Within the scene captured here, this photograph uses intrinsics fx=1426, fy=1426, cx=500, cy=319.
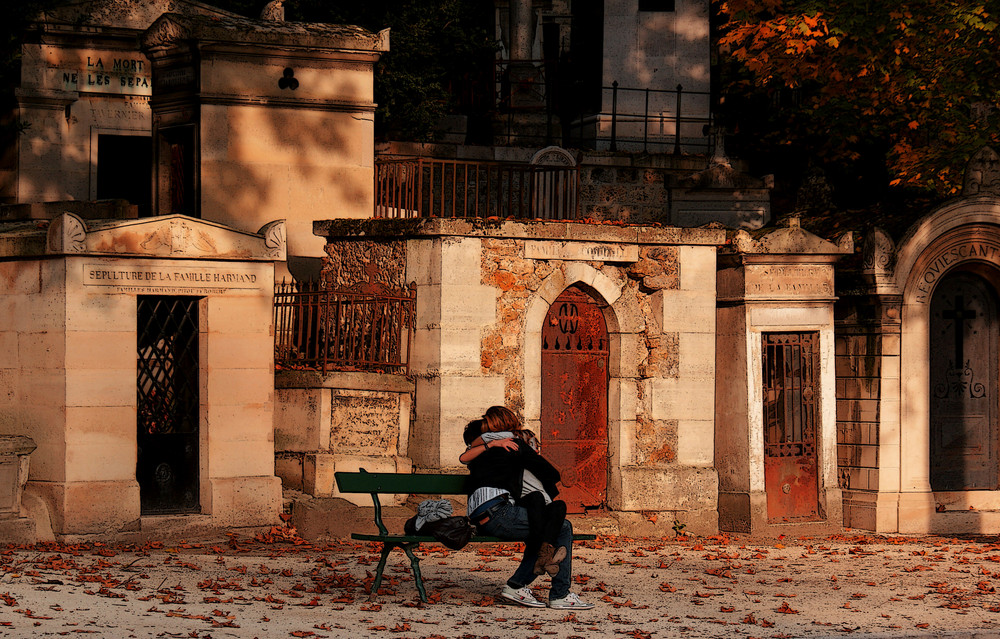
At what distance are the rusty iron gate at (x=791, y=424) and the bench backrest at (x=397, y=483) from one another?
5820 mm

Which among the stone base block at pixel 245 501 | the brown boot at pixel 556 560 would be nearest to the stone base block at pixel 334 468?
the stone base block at pixel 245 501

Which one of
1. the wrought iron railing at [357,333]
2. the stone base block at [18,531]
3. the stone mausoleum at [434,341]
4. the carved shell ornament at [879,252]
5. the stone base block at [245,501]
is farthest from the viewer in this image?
the carved shell ornament at [879,252]

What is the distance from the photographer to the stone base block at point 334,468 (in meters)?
13.3

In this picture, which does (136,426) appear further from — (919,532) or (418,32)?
(418,32)

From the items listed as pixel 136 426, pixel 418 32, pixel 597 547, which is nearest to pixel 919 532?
pixel 597 547

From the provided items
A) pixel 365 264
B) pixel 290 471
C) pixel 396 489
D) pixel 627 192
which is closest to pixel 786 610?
pixel 396 489

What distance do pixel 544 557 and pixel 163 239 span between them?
483cm

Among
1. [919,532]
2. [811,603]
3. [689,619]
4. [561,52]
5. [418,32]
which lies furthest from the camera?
[561,52]

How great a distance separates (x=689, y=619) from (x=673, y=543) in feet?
14.7

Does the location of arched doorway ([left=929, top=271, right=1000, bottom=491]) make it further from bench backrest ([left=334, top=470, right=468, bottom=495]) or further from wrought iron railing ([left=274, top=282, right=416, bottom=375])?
bench backrest ([left=334, top=470, right=468, bottom=495])

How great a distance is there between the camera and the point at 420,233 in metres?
13.6

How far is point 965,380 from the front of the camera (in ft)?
53.3

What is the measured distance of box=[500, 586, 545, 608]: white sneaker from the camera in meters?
9.60

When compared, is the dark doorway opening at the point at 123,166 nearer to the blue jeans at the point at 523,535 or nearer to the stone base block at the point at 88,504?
the stone base block at the point at 88,504
